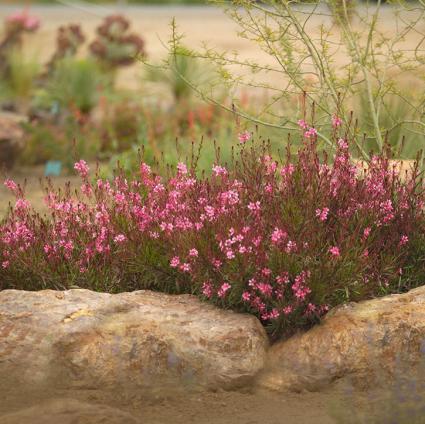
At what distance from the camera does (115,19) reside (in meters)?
12.9

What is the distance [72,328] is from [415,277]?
1677 millimetres

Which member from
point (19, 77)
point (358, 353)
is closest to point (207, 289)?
point (358, 353)

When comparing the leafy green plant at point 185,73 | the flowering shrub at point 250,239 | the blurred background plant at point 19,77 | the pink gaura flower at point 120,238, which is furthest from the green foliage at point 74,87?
the pink gaura flower at point 120,238

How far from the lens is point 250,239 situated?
4398 mm

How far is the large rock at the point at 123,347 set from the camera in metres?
4.22

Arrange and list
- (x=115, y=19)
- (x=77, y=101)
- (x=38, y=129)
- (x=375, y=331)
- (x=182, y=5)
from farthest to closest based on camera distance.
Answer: (x=182, y=5) < (x=115, y=19) < (x=77, y=101) < (x=38, y=129) < (x=375, y=331)

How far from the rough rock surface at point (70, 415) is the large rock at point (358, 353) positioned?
747mm

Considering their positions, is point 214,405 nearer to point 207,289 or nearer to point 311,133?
point 207,289

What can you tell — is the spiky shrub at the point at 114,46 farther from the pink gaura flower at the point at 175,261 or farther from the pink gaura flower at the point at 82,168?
the pink gaura flower at the point at 175,261

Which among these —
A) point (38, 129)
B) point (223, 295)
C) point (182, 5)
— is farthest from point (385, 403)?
point (182, 5)

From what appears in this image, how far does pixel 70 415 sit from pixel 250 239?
1145 mm

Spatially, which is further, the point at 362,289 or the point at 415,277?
the point at 415,277

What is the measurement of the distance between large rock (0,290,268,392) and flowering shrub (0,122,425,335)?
19cm

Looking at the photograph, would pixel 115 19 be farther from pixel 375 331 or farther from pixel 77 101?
pixel 375 331
